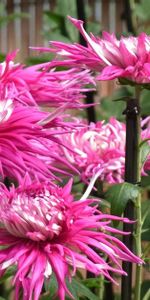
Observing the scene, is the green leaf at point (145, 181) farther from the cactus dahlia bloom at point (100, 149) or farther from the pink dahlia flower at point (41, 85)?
the pink dahlia flower at point (41, 85)

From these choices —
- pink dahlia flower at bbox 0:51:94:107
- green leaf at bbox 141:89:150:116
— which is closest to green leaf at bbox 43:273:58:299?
pink dahlia flower at bbox 0:51:94:107

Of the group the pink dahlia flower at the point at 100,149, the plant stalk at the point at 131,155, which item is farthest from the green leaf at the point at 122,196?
the pink dahlia flower at the point at 100,149

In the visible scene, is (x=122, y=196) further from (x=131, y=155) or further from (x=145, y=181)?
(x=145, y=181)

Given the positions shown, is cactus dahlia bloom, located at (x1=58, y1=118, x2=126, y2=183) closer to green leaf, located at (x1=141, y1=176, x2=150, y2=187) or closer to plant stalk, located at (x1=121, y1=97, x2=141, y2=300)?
green leaf, located at (x1=141, y1=176, x2=150, y2=187)

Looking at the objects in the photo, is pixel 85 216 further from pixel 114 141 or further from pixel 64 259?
pixel 114 141

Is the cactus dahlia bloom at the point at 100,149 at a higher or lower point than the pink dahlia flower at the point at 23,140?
lower

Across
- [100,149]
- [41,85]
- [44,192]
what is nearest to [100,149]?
[100,149]
